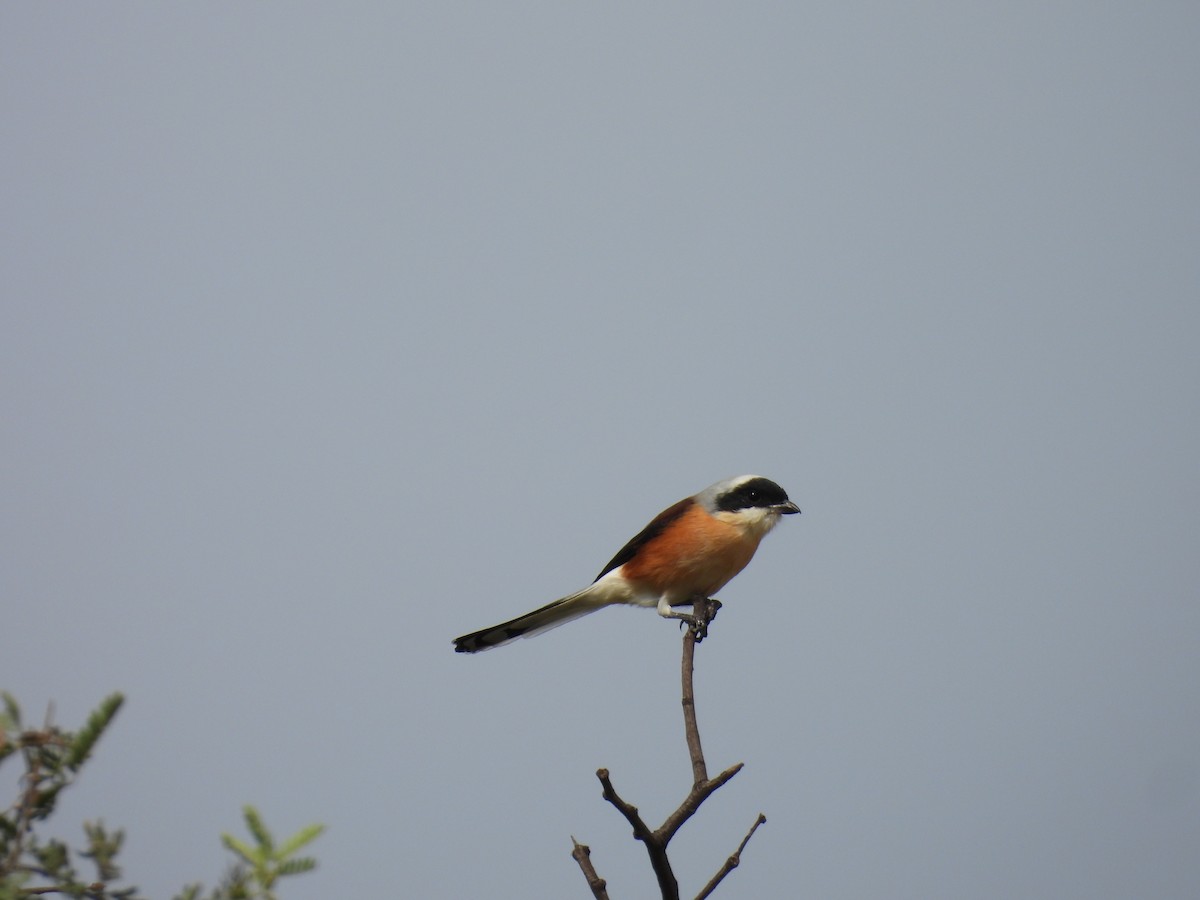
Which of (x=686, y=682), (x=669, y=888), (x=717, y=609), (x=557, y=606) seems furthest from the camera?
(x=557, y=606)

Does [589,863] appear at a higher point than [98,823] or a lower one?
lower

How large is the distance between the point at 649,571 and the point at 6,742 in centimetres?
573

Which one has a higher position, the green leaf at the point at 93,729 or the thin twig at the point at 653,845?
the green leaf at the point at 93,729

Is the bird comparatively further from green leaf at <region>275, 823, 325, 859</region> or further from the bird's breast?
green leaf at <region>275, 823, 325, 859</region>

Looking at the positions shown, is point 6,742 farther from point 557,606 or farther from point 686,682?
point 557,606

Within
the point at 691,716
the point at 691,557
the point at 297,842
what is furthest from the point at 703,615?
the point at 297,842

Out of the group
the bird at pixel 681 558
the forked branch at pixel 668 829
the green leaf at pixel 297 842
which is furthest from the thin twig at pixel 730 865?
the bird at pixel 681 558

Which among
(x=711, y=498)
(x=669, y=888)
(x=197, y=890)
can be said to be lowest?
(x=669, y=888)

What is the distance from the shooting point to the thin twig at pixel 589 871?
3.22m

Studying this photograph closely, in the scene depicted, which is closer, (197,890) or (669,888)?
(197,890)

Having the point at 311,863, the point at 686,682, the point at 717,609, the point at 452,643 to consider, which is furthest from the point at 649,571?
the point at 311,863

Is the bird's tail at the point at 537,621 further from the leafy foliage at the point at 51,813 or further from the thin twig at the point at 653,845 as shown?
the leafy foliage at the point at 51,813

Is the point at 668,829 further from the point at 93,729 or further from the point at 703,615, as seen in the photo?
the point at 703,615

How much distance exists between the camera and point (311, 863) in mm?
1849
